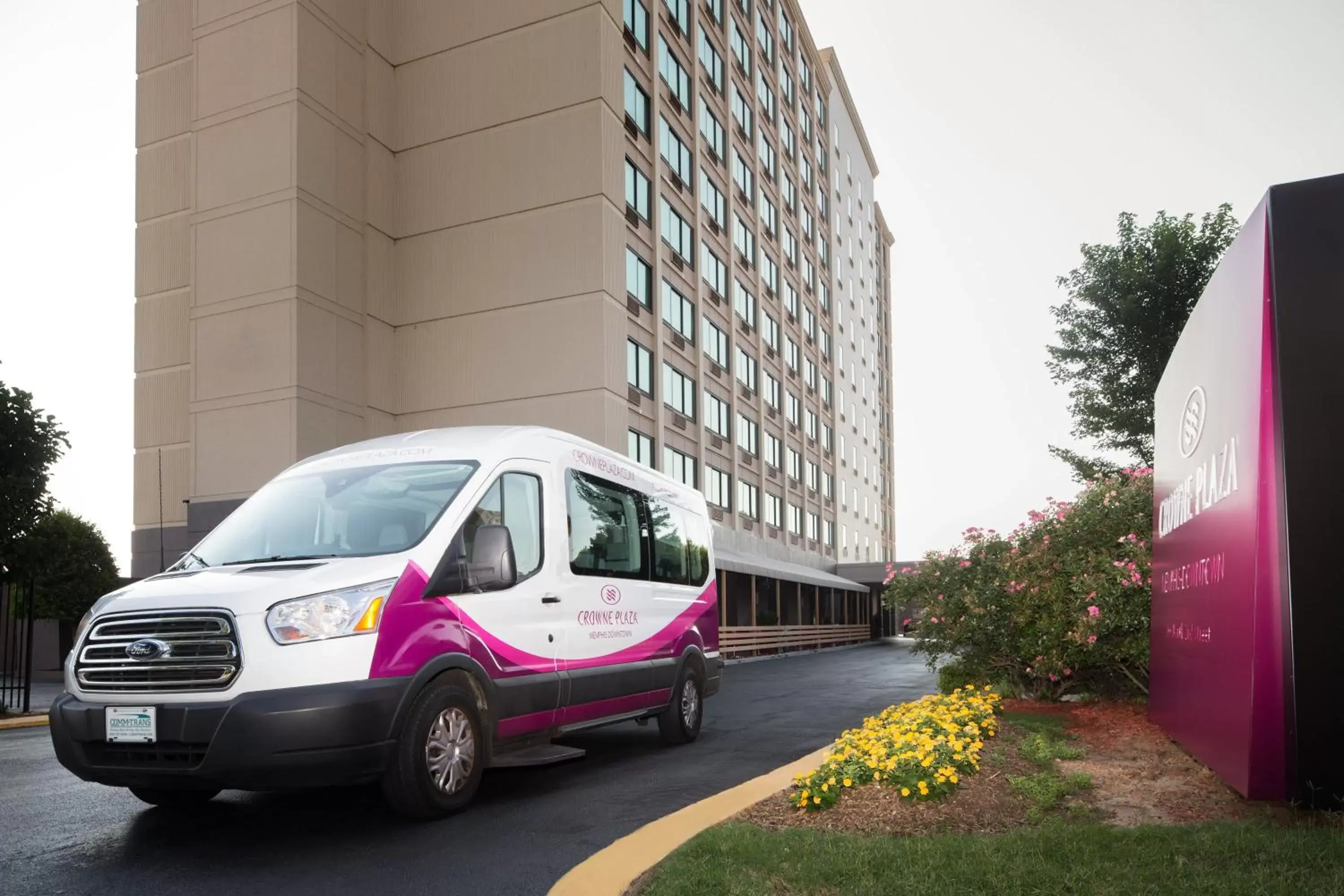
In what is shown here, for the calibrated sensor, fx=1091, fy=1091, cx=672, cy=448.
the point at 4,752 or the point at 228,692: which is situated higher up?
the point at 228,692

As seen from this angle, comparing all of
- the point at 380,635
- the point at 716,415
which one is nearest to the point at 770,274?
the point at 716,415

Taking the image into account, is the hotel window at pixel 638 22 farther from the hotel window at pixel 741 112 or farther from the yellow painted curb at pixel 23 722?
the yellow painted curb at pixel 23 722

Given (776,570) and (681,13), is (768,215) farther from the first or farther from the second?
(776,570)

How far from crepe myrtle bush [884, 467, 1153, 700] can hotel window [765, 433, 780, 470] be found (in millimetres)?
34168

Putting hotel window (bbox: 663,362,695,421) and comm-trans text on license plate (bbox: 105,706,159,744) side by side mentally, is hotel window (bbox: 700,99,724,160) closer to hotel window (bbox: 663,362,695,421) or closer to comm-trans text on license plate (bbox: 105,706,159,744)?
hotel window (bbox: 663,362,695,421)

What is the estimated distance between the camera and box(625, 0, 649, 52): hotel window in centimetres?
3341

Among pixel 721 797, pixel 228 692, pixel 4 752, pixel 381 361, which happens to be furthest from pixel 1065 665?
pixel 381 361

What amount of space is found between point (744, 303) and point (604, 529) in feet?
119

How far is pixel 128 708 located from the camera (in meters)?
5.92

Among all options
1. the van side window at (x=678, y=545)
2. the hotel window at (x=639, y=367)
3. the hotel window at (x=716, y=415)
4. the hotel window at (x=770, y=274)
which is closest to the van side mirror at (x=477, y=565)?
the van side window at (x=678, y=545)

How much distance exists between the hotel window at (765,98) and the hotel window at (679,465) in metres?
20.0

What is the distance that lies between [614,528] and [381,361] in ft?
80.7

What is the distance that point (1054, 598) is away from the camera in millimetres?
10172

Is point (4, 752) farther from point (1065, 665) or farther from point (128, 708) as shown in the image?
point (1065, 665)
